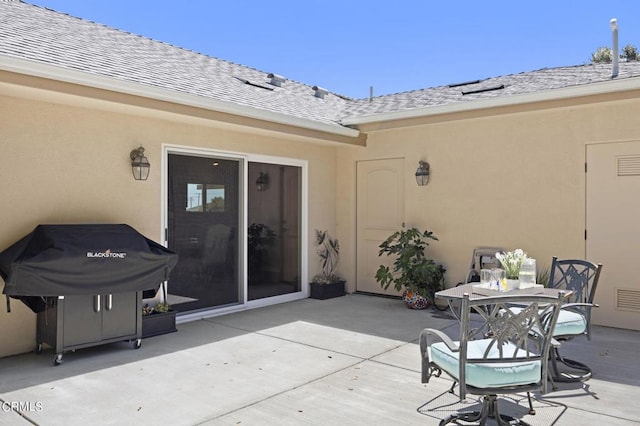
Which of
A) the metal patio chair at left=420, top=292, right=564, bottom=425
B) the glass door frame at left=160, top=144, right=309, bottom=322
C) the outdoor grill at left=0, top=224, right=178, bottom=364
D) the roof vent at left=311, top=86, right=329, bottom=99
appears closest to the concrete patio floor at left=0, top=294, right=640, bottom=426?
the outdoor grill at left=0, top=224, right=178, bottom=364

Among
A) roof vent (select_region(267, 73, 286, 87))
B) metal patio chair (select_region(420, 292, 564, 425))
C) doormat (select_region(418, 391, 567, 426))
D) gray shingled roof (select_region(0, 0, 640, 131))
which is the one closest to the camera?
A: metal patio chair (select_region(420, 292, 564, 425))

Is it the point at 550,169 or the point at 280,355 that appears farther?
the point at 550,169

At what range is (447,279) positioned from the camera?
25.0 feet

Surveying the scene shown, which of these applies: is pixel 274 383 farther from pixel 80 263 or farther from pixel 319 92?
pixel 319 92

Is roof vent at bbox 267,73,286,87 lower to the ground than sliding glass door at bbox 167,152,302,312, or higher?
higher

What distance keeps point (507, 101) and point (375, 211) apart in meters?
2.96

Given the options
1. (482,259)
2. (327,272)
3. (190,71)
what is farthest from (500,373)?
(190,71)

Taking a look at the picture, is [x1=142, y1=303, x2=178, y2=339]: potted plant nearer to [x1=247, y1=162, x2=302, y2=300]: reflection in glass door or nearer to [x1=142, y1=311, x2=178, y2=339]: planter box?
[x1=142, y1=311, x2=178, y2=339]: planter box

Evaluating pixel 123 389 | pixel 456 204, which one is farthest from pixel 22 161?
pixel 456 204

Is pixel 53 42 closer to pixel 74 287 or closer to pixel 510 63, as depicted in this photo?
pixel 74 287

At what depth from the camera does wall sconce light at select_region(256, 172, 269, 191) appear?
7.49m

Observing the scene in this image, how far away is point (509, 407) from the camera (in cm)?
362

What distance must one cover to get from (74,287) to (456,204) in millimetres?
5462

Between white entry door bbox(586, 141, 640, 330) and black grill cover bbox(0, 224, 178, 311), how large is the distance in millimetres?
5391
